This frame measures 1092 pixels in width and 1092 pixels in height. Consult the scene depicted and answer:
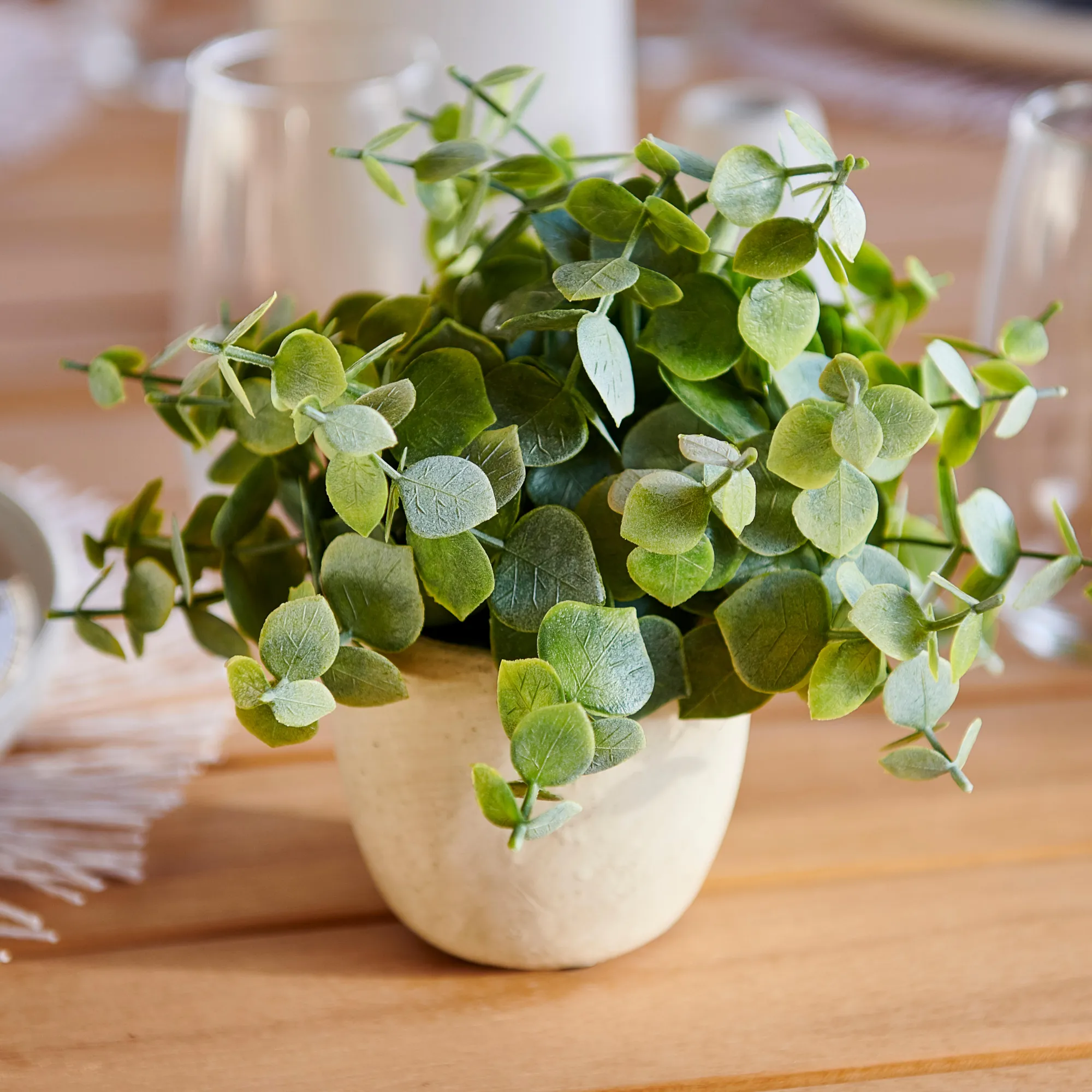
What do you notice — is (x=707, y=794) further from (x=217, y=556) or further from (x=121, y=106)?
(x=121, y=106)


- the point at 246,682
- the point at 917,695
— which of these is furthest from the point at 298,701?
the point at 917,695

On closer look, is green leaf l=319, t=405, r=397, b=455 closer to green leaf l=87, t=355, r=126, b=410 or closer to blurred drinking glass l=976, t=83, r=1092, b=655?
green leaf l=87, t=355, r=126, b=410

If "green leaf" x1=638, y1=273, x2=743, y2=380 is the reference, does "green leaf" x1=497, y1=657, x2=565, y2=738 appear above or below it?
below

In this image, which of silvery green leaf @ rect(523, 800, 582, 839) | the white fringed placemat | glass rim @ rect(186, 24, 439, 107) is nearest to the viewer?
silvery green leaf @ rect(523, 800, 582, 839)

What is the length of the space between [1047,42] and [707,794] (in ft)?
2.77

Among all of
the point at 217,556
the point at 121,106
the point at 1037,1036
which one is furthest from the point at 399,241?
the point at 121,106

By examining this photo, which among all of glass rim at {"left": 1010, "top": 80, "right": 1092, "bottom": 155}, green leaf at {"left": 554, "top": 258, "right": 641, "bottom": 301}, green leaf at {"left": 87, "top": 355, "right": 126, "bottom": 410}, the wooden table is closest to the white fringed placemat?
the wooden table

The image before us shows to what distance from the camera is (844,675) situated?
237 mm

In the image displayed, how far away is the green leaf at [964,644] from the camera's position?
0.23m

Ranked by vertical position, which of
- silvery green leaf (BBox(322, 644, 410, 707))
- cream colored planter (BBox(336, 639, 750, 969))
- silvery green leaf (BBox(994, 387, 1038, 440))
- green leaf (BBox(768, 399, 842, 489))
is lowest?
cream colored planter (BBox(336, 639, 750, 969))

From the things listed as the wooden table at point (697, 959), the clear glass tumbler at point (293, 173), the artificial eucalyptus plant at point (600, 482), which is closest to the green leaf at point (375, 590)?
the artificial eucalyptus plant at point (600, 482)

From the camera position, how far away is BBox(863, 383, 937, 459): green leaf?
23 cm

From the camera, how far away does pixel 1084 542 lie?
44cm

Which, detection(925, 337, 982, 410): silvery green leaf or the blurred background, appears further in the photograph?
the blurred background
